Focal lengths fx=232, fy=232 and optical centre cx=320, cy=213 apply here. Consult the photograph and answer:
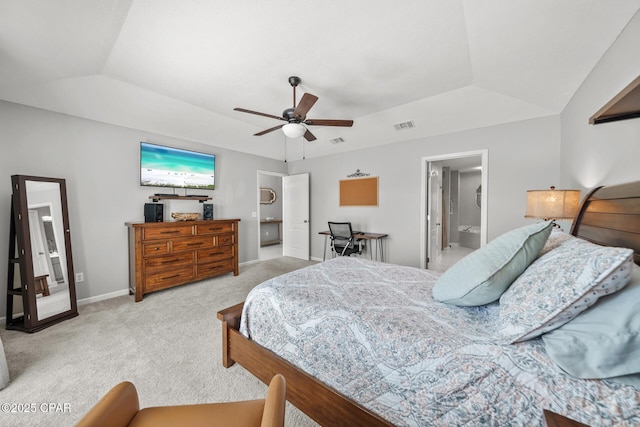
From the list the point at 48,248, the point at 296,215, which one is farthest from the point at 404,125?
the point at 48,248

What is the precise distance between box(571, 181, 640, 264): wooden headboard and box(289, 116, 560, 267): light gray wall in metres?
1.70

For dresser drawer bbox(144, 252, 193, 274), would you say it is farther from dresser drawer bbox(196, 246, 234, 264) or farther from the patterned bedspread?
the patterned bedspread

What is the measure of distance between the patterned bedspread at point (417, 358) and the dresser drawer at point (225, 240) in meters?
2.57

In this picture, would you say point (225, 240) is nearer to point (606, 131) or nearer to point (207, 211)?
point (207, 211)

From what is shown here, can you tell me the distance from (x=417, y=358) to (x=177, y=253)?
3.54 meters

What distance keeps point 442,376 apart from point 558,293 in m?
0.55

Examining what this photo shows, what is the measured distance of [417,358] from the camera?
1.04 m

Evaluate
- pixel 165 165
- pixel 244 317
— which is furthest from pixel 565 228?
pixel 165 165

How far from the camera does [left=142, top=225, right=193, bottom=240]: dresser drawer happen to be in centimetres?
317

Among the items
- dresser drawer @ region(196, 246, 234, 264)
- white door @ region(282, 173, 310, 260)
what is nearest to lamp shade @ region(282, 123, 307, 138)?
dresser drawer @ region(196, 246, 234, 264)

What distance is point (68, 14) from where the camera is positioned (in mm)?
1683

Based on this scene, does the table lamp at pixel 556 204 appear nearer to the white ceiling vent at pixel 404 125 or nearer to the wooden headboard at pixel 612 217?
the wooden headboard at pixel 612 217

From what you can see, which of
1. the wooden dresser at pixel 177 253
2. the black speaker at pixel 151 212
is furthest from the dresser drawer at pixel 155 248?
the black speaker at pixel 151 212

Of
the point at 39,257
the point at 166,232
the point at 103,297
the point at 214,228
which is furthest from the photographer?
the point at 214,228
